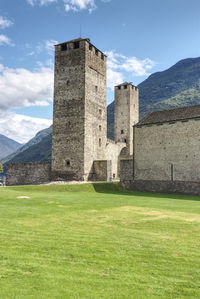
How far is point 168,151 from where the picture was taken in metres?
29.1

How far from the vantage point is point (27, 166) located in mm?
36562

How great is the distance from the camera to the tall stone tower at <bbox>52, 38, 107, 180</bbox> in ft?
113

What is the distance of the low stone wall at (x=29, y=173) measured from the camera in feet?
118

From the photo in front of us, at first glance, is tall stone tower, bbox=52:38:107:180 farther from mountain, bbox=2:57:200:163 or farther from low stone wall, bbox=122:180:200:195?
mountain, bbox=2:57:200:163

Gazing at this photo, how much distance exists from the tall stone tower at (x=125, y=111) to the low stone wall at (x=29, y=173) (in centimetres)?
2983

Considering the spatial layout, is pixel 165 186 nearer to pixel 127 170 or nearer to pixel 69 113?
pixel 127 170

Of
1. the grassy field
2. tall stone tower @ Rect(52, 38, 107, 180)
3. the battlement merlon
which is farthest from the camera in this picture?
the battlement merlon

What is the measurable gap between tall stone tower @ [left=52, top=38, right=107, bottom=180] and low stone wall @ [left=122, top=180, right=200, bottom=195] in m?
7.96

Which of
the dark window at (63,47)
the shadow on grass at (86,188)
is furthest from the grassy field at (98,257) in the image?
the dark window at (63,47)

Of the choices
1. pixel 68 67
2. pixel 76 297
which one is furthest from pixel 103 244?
pixel 68 67

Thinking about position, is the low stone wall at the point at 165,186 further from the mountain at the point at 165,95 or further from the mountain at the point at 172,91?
the mountain at the point at 172,91

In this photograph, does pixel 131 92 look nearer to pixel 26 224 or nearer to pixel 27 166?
pixel 27 166

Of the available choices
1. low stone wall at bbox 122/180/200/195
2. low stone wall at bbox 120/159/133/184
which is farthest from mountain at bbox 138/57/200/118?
low stone wall at bbox 122/180/200/195

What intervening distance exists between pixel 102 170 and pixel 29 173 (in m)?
10.2
